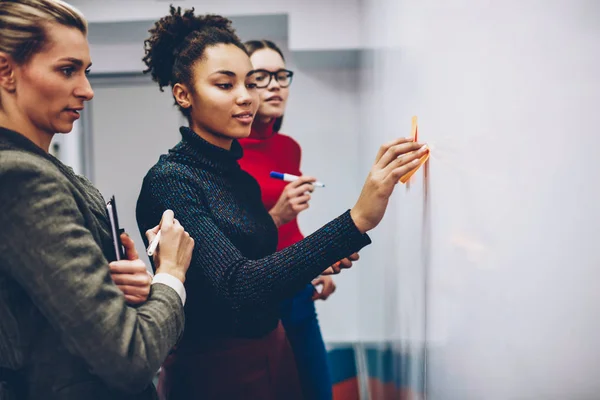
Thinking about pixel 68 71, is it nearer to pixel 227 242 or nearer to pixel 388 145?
pixel 227 242

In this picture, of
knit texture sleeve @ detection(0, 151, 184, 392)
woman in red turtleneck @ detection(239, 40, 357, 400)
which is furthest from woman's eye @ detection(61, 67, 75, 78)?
woman in red turtleneck @ detection(239, 40, 357, 400)

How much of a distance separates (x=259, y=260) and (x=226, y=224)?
12 centimetres

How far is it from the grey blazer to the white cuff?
0.22ft

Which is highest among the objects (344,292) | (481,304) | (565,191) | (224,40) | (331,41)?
(331,41)

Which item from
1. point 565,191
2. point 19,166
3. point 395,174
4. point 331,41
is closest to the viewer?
point 565,191

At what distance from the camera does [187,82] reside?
115cm

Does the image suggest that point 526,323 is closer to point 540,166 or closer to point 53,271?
point 540,166

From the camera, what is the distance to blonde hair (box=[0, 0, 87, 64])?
70 cm

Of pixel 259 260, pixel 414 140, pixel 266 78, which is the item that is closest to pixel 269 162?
pixel 266 78

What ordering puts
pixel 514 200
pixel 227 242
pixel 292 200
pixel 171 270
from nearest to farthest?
pixel 514 200 < pixel 171 270 < pixel 227 242 < pixel 292 200

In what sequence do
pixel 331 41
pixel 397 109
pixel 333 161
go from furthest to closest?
pixel 333 161 → pixel 331 41 → pixel 397 109

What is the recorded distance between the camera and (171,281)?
841mm

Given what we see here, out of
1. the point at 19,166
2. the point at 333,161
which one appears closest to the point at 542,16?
the point at 19,166

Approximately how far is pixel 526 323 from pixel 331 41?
8.34ft
